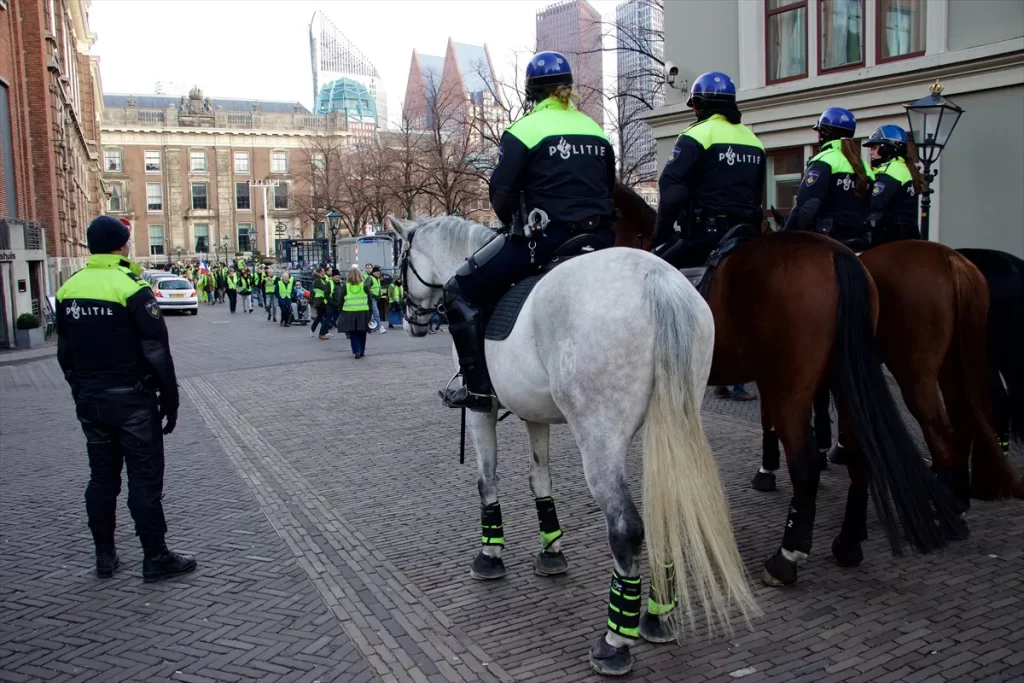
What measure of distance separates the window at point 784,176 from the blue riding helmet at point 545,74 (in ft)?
39.6

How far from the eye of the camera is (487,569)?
536 cm

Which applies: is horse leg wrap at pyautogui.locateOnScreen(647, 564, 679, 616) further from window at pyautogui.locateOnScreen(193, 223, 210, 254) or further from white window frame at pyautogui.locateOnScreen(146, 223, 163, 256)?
white window frame at pyautogui.locateOnScreen(146, 223, 163, 256)

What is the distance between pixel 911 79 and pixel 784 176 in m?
3.10

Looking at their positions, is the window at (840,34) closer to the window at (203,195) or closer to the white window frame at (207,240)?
the white window frame at (207,240)

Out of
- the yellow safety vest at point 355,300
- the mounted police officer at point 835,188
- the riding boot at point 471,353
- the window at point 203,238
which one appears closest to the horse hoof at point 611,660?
the riding boot at point 471,353

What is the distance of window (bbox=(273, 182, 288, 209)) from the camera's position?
87.0m

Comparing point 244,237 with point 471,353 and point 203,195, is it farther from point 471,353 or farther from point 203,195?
point 471,353

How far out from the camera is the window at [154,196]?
8562 centimetres

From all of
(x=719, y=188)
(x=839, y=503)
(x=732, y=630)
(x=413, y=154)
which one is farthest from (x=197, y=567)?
(x=413, y=154)

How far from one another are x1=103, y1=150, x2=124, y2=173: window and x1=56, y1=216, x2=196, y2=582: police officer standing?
88530mm

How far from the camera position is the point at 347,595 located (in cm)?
525

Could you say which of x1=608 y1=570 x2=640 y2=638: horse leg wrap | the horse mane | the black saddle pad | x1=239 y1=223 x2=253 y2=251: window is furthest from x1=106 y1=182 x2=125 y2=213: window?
x1=608 y1=570 x2=640 y2=638: horse leg wrap

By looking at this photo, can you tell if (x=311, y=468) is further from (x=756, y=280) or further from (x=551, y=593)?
(x=756, y=280)

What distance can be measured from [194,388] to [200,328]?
55.5 ft
